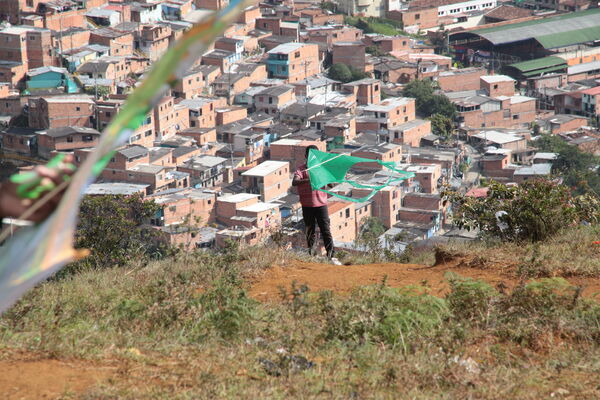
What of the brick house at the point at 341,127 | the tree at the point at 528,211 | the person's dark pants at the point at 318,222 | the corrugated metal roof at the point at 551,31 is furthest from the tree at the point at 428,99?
the person's dark pants at the point at 318,222

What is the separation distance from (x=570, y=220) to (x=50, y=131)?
1270 centimetres

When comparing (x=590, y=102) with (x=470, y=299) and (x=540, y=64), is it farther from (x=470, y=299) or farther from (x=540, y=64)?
(x=470, y=299)

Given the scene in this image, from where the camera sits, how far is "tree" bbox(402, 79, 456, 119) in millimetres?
19891

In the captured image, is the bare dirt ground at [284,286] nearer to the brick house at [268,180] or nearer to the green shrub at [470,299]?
the green shrub at [470,299]

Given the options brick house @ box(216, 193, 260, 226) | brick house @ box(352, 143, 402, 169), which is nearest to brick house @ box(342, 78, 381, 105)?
brick house @ box(352, 143, 402, 169)

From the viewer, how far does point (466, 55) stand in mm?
25938

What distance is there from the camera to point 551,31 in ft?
85.6

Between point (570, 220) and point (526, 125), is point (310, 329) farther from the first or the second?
point (526, 125)

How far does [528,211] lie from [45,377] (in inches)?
96.0

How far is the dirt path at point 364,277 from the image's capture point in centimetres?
289

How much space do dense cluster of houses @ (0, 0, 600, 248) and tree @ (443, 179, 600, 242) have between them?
19.8ft

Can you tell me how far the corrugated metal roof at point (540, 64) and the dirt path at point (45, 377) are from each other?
75.0 ft

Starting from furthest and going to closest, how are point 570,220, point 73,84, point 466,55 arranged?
point 466,55 < point 73,84 < point 570,220

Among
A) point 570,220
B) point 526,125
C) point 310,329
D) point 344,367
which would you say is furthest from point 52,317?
point 526,125
